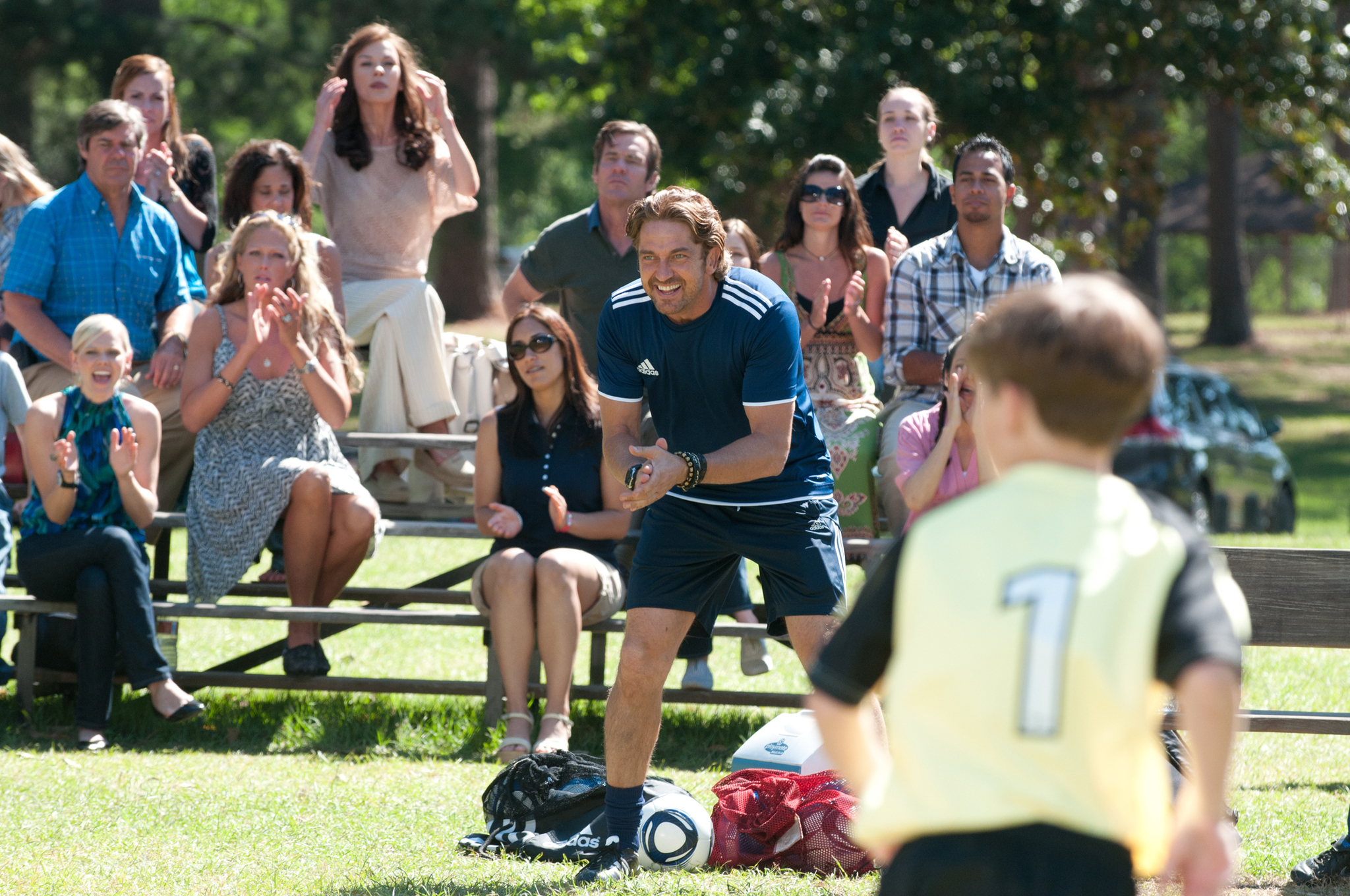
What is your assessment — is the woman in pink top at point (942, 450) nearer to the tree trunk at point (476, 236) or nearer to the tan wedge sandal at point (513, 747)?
the tan wedge sandal at point (513, 747)

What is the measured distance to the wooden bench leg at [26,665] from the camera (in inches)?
247

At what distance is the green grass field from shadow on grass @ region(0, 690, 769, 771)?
0.01m

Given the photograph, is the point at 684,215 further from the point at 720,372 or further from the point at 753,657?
the point at 753,657

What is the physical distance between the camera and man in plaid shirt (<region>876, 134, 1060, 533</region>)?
20.6 ft

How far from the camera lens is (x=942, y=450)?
526 cm

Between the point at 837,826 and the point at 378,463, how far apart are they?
3.55 metres

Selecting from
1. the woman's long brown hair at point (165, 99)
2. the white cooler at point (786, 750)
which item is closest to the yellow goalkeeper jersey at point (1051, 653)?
the white cooler at point (786, 750)

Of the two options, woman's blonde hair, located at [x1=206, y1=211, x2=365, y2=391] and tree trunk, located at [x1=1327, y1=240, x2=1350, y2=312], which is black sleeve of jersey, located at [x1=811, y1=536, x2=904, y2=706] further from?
tree trunk, located at [x1=1327, y1=240, x2=1350, y2=312]

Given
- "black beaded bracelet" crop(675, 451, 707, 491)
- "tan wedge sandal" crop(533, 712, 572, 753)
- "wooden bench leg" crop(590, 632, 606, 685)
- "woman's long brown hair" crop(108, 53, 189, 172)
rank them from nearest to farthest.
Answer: "black beaded bracelet" crop(675, 451, 707, 491) < "tan wedge sandal" crop(533, 712, 572, 753) < "wooden bench leg" crop(590, 632, 606, 685) < "woman's long brown hair" crop(108, 53, 189, 172)

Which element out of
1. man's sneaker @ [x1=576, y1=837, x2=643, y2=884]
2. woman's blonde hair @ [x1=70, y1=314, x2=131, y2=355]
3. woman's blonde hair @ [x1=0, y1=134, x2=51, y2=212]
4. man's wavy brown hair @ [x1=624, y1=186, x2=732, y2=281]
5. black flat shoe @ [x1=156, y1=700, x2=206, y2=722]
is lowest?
man's sneaker @ [x1=576, y1=837, x2=643, y2=884]

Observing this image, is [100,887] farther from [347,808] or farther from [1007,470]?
[1007,470]

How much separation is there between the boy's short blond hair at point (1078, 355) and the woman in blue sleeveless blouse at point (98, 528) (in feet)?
15.2

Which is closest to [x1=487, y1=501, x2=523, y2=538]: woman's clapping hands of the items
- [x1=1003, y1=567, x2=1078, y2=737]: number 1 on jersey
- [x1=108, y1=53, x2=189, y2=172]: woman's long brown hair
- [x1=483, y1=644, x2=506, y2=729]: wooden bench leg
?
[x1=483, y1=644, x2=506, y2=729]: wooden bench leg

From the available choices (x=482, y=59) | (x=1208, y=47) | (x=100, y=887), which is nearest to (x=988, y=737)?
(x=100, y=887)
